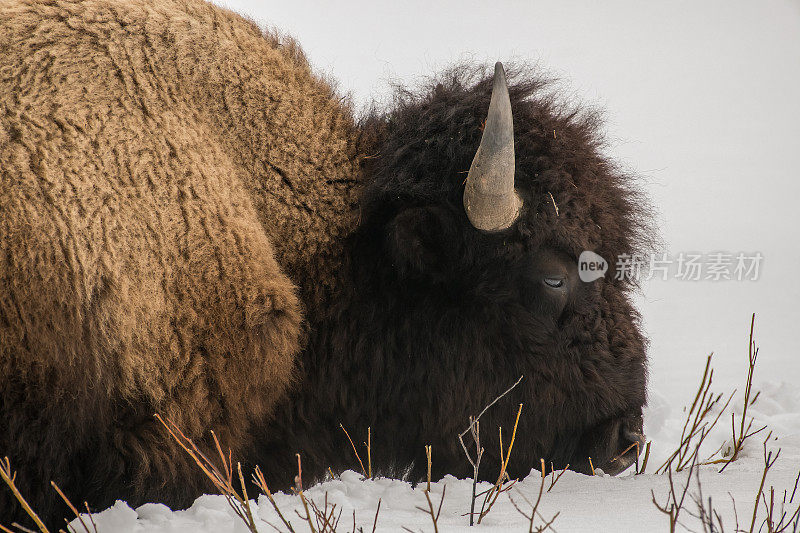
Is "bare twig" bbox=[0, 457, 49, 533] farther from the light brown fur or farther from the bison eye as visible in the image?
the bison eye

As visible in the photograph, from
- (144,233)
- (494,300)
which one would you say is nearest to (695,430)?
(494,300)

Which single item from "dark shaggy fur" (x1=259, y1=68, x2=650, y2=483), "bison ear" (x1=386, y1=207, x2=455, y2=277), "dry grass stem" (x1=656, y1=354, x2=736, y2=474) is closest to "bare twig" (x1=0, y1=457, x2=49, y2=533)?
"dark shaggy fur" (x1=259, y1=68, x2=650, y2=483)

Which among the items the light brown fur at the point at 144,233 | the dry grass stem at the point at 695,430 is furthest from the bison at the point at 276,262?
the dry grass stem at the point at 695,430

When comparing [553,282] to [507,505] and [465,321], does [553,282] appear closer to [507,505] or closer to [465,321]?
[465,321]

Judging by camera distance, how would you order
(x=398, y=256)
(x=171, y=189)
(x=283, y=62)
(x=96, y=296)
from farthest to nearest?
(x=283, y=62), (x=398, y=256), (x=171, y=189), (x=96, y=296)

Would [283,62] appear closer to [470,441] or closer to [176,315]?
[176,315]

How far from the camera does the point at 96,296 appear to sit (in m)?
2.74

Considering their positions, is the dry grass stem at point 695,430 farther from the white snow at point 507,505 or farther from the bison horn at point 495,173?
the bison horn at point 495,173

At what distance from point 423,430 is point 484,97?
1.47m

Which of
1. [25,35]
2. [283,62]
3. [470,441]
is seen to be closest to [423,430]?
[470,441]

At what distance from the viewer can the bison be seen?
275 centimetres

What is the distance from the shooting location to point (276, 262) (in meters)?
3.15

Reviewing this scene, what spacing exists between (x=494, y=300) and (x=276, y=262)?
917mm

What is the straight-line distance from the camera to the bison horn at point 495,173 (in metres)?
2.83
